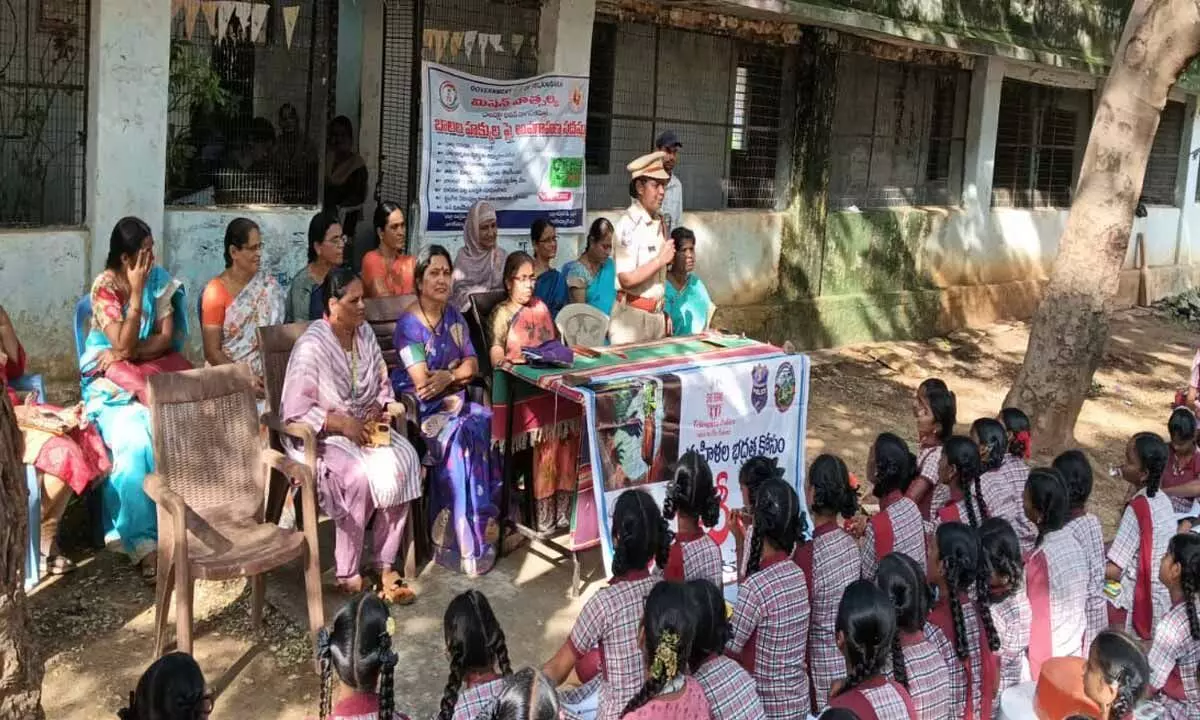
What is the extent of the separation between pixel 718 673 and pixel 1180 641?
1.58 metres

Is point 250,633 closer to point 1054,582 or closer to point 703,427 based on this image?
point 703,427

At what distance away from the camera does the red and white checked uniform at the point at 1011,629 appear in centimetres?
419

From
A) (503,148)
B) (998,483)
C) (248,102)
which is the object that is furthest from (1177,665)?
(248,102)

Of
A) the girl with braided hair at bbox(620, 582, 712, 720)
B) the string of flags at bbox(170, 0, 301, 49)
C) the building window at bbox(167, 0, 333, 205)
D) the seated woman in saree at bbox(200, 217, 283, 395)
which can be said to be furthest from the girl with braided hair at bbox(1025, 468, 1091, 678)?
the string of flags at bbox(170, 0, 301, 49)

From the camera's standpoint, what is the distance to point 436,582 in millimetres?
5625

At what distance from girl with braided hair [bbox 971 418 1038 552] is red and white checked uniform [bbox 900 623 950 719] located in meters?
1.51

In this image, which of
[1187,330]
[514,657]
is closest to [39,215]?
[514,657]

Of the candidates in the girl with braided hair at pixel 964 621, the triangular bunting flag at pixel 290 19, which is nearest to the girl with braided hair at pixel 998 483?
the girl with braided hair at pixel 964 621

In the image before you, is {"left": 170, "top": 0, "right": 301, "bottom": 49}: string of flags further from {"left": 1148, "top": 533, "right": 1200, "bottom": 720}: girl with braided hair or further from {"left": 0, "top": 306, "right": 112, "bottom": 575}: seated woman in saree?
{"left": 1148, "top": 533, "right": 1200, "bottom": 720}: girl with braided hair

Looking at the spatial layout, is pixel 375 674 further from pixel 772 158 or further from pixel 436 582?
pixel 772 158

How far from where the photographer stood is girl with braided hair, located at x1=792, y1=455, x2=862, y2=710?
414 centimetres

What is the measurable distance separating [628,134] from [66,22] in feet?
14.8

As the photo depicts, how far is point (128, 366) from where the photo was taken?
547cm

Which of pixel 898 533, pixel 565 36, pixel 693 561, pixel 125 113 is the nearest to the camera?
pixel 693 561
